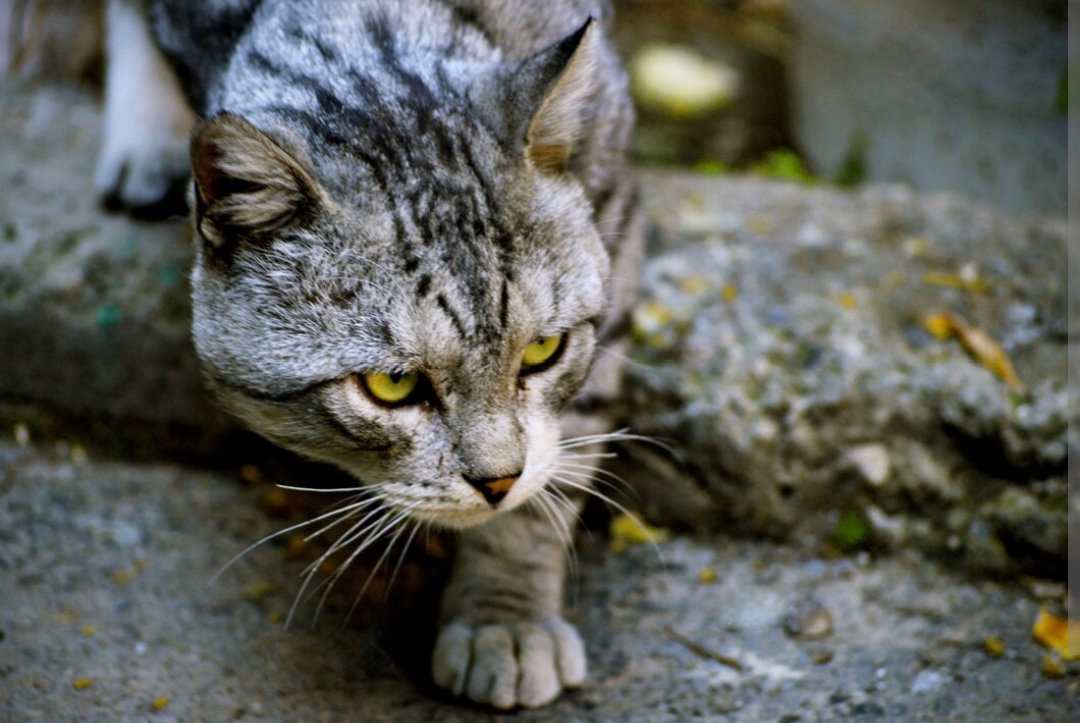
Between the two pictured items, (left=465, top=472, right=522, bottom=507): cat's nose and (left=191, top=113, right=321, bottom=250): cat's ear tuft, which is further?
(left=465, top=472, right=522, bottom=507): cat's nose

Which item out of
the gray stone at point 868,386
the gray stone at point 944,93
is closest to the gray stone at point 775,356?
the gray stone at point 868,386

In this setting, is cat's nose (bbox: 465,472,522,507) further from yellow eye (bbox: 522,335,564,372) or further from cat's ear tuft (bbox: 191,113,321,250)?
cat's ear tuft (bbox: 191,113,321,250)

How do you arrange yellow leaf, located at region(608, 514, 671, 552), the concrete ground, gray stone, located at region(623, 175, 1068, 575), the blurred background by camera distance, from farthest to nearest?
the blurred background → yellow leaf, located at region(608, 514, 671, 552) → gray stone, located at region(623, 175, 1068, 575) → the concrete ground

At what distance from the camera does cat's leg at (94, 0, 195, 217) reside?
3184mm

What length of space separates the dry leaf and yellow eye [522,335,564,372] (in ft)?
3.96

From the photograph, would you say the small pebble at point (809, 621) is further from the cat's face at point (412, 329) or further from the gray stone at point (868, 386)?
the cat's face at point (412, 329)

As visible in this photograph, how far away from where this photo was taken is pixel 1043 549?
99.2 inches

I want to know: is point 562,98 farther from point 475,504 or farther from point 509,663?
point 509,663

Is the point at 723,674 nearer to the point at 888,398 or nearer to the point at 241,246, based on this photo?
the point at 888,398

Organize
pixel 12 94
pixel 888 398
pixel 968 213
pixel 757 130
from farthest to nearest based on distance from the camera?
pixel 757 130, pixel 12 94, pixel 968 213, pixel 888 398

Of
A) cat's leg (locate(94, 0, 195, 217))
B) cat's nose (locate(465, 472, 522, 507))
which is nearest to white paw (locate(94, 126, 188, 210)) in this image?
cat's leg (locate(94, 0, 195, 217))

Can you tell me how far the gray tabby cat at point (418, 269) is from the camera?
6.44ft

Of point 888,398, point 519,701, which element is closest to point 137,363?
point 519,701

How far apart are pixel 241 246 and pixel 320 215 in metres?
0.18
